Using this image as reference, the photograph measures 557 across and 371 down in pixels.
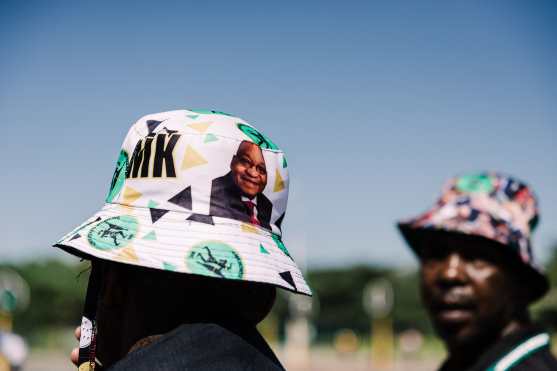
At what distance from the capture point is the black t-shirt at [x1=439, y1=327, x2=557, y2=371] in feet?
9.18

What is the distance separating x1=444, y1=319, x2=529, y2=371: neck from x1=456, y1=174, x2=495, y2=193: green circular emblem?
0.55 m

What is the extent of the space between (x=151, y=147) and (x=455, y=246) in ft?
6.00

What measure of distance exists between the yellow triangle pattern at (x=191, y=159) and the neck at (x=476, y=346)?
177 cm

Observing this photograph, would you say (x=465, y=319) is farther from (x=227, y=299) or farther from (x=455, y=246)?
(x=227, y=299)

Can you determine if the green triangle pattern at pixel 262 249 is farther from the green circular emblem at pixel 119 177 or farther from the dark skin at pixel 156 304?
the green circular emblem at pixel 119 177

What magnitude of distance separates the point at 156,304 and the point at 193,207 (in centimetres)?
22

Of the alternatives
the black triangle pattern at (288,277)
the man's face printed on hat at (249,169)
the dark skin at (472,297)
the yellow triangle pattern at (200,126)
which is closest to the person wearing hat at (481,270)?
the dark skin at (472,297)

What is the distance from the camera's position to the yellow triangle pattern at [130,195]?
1.71 meters

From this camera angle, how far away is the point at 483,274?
308 centimetres

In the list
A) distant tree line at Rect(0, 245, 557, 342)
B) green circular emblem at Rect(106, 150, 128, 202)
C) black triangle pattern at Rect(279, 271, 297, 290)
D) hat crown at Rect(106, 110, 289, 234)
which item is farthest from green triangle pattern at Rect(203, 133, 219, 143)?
distant tree line at Rect(0, 245, 557, 342)

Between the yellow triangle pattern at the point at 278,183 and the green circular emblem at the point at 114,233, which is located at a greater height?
the yellow triangle pattern at the point at 278,183

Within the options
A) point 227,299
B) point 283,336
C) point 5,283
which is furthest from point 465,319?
point 283,336

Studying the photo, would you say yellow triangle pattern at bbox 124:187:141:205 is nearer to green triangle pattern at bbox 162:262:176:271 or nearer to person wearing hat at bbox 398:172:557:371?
green triangle pattern at bbox 162:262:176:271

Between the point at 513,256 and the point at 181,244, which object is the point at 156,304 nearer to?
the point at 181,244
